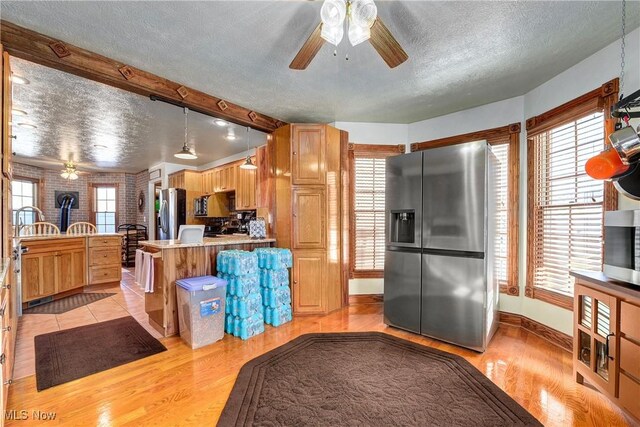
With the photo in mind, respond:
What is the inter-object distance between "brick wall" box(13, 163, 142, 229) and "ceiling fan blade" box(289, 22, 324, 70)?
7.36 metres

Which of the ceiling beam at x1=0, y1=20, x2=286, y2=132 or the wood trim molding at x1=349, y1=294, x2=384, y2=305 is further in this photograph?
the wood trim molding at x1=349, y1=294, x2=384, y2=305

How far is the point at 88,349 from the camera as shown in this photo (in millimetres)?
2551

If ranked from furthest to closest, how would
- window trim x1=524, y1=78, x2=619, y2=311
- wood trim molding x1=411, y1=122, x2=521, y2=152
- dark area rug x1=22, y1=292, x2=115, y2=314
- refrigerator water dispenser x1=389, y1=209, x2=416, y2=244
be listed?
dark area rug x1=22, y1=292, x2=115, y2=314
wood trim molding x1=411, y1=122, x2=521, y2=152
refrigerator water dispenser x1=389, y1=209, x2=416, y2=244
window trim x1=524, y1=78, x2=619, y2=311

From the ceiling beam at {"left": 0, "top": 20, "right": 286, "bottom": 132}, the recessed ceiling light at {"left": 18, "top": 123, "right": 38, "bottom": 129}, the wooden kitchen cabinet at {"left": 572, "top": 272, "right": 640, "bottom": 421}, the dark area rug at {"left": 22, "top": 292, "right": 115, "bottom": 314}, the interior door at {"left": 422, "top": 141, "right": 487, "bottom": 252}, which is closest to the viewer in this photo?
the wooden kitchen cabinet at {"left": 572, "top": 272, "right": 640, "bottom": 421}

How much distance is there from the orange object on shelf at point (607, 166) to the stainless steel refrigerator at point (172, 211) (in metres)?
Result: 6.39

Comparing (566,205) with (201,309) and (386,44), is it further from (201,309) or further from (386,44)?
(201,309)

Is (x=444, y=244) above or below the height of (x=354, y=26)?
below

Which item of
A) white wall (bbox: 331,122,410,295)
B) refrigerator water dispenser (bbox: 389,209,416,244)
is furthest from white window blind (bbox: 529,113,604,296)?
white wall (bbox: 331,122,410,295)

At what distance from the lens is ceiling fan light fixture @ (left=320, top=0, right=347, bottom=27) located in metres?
1.43

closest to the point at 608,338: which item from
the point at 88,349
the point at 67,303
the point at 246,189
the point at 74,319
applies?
the point at 88,349

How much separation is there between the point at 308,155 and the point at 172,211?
399 centimetres

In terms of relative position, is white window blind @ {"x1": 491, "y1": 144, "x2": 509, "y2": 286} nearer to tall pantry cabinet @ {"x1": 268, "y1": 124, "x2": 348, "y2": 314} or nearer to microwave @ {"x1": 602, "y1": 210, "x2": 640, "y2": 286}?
microwave @ {"x1": 602, "y1": 210, "x2": 640, "y2": 286}

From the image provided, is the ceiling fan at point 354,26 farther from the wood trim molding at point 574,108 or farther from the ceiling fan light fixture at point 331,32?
the wood trim molding at point 574,108

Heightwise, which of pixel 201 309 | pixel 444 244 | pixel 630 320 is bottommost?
pixel 201 309
